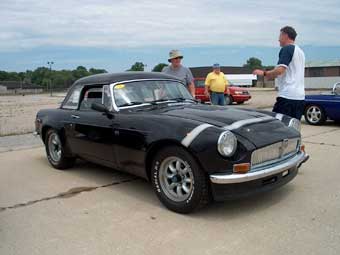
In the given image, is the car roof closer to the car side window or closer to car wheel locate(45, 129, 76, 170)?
the car side window

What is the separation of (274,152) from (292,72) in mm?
1843

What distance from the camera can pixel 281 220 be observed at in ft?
13.5

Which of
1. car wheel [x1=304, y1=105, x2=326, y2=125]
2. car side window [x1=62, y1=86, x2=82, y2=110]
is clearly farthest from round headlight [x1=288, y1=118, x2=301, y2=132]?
car wheel [x1=304, y1=105, x2=326, y2=125]

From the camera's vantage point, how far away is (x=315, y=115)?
11.4 meters

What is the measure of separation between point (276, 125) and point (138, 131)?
60.0 inches

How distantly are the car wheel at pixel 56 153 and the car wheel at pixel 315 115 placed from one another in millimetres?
7189

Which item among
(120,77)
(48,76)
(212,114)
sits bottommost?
(212,114)

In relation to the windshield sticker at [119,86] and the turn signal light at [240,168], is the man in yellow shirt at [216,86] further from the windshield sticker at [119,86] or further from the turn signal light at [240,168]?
the turn signal light at [240,168]

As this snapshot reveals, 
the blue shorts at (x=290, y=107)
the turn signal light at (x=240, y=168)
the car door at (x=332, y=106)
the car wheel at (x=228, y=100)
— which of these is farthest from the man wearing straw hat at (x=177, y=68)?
the car wheel at (x=228, y=100)

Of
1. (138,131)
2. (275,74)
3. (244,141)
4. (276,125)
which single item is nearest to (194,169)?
(244,141)

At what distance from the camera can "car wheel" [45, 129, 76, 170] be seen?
20.9ft

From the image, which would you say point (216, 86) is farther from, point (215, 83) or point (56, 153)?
point (56, 153)

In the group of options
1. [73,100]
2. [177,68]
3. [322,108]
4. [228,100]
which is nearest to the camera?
[73,100]

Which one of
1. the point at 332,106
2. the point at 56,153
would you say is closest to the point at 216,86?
the point at 332,106
